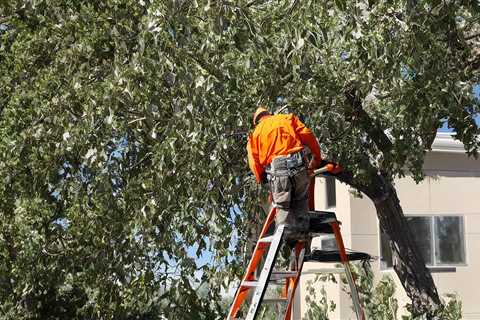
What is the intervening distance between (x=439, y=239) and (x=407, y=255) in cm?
886

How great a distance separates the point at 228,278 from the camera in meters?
7.68

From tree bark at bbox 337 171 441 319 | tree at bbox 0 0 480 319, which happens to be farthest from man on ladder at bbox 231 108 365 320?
tree bark at bbox 337 171 441 319

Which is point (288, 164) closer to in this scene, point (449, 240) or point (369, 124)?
point (369, 124)

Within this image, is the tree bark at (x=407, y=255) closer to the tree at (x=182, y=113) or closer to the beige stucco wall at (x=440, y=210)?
the tree at (x=182, y=113)

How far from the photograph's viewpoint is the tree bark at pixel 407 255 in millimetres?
10062

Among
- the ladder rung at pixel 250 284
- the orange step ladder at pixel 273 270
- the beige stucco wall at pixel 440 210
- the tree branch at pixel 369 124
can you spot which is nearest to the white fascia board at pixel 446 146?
the beige stucco wall at pixel 440 210

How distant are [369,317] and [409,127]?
447cm

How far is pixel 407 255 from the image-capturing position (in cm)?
1011

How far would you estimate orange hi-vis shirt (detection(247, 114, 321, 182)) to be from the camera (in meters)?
6.16

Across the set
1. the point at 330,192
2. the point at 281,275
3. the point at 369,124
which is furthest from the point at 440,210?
the point at 281,275

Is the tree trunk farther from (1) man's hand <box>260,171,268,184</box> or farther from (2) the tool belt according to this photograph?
(2) the tool belt

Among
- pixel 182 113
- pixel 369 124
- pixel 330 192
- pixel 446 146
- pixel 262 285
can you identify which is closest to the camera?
pixel 262 285

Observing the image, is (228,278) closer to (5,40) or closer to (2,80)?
(2,80)

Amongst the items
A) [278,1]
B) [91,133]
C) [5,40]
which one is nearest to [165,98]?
[91,133]
